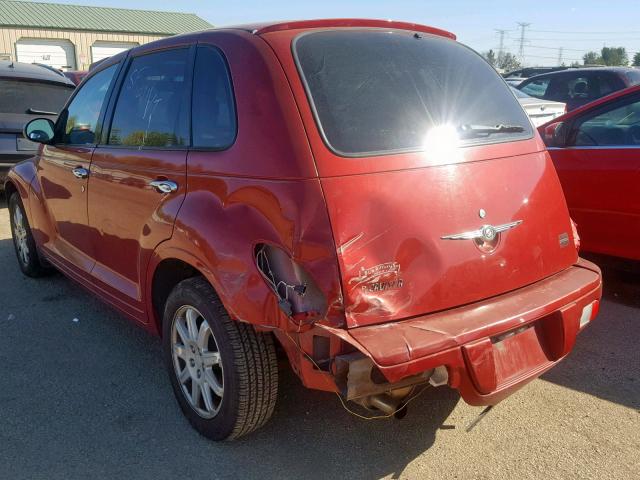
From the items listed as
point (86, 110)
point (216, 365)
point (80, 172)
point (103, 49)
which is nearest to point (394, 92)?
point (216, 365)

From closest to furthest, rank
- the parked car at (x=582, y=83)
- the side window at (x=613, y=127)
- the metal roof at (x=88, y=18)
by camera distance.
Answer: the side window at (x=613, y=127) < the parked car at (x=582, y=83) < the metal roof at (x=88, y=18)

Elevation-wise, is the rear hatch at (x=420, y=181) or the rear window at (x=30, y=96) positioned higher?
the rear hatch at (x=420, y=181)

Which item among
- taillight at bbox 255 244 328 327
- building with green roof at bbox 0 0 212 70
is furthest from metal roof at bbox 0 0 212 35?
taillight at bbox 255 244 328 327

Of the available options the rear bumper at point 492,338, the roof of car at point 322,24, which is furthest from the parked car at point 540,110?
the rear bumper at point 492,338

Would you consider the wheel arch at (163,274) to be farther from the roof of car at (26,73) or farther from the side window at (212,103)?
the roof of car at (26,73)

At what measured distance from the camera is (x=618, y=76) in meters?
10.2

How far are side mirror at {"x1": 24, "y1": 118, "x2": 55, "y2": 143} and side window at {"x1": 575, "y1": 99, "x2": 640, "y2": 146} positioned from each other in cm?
392

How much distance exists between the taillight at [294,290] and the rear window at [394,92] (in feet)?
1.61

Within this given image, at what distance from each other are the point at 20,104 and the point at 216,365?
6.44 meters

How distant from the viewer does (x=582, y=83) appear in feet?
35.4

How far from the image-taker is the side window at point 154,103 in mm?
3137

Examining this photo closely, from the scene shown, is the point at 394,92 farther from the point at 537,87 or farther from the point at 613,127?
the point at 537,87

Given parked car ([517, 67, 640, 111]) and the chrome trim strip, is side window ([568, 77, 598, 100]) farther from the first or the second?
the chrome trim strip

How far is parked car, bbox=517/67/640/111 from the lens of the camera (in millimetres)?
10258
